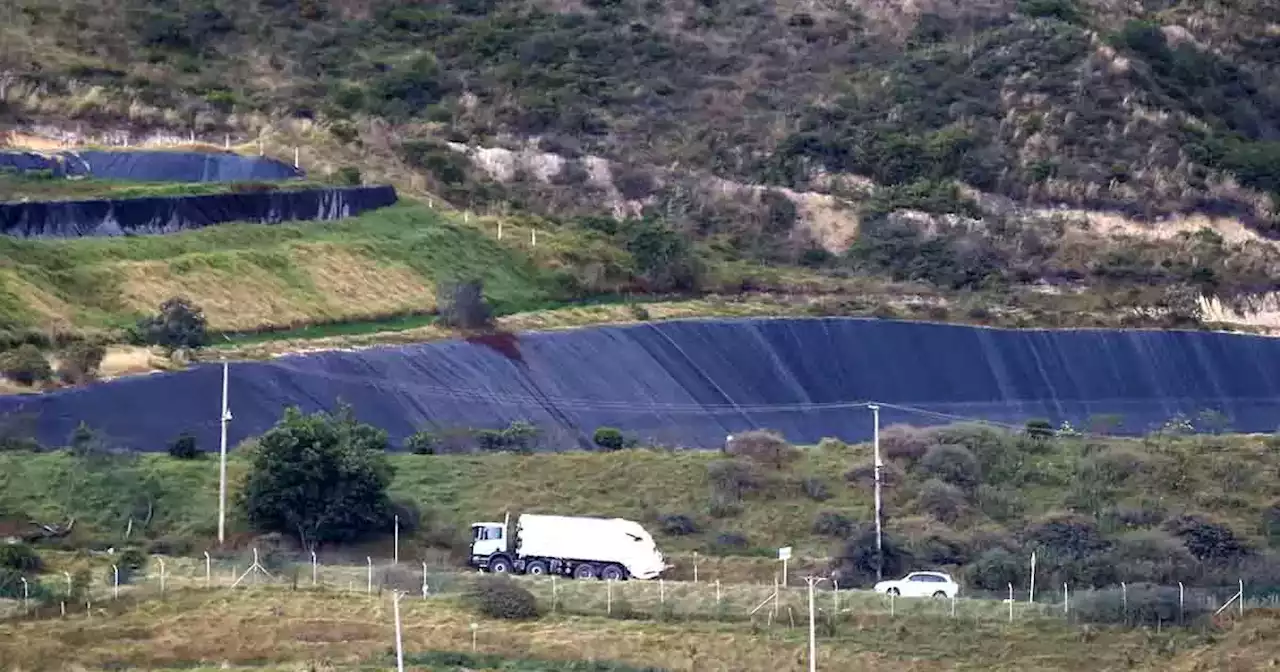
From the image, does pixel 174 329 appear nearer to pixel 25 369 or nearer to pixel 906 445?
pixel 25 369

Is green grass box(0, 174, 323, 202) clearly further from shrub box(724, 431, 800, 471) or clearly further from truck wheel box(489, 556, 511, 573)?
truck wheel box(489, 556, 511, 573)

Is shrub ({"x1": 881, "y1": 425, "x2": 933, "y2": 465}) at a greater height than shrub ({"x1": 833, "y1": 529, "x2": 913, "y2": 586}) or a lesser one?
greater

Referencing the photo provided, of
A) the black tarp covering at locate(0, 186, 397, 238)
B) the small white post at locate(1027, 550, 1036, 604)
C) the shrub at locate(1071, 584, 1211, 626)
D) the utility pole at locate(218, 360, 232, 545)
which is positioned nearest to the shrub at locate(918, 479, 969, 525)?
the small white post at locate(1027, 550, 1036, 604)

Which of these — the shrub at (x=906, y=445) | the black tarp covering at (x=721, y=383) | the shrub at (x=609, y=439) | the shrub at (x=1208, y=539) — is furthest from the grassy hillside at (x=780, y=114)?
the shrub at (x=1208, y=539)

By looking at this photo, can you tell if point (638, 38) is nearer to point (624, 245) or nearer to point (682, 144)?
point (682, 144)

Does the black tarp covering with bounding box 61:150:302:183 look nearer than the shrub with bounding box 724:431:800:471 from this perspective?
No

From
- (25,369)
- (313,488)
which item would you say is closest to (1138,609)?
(313,488)

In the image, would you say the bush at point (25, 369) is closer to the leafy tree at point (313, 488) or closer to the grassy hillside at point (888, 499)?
the grassy hillside at point (888, 499)
